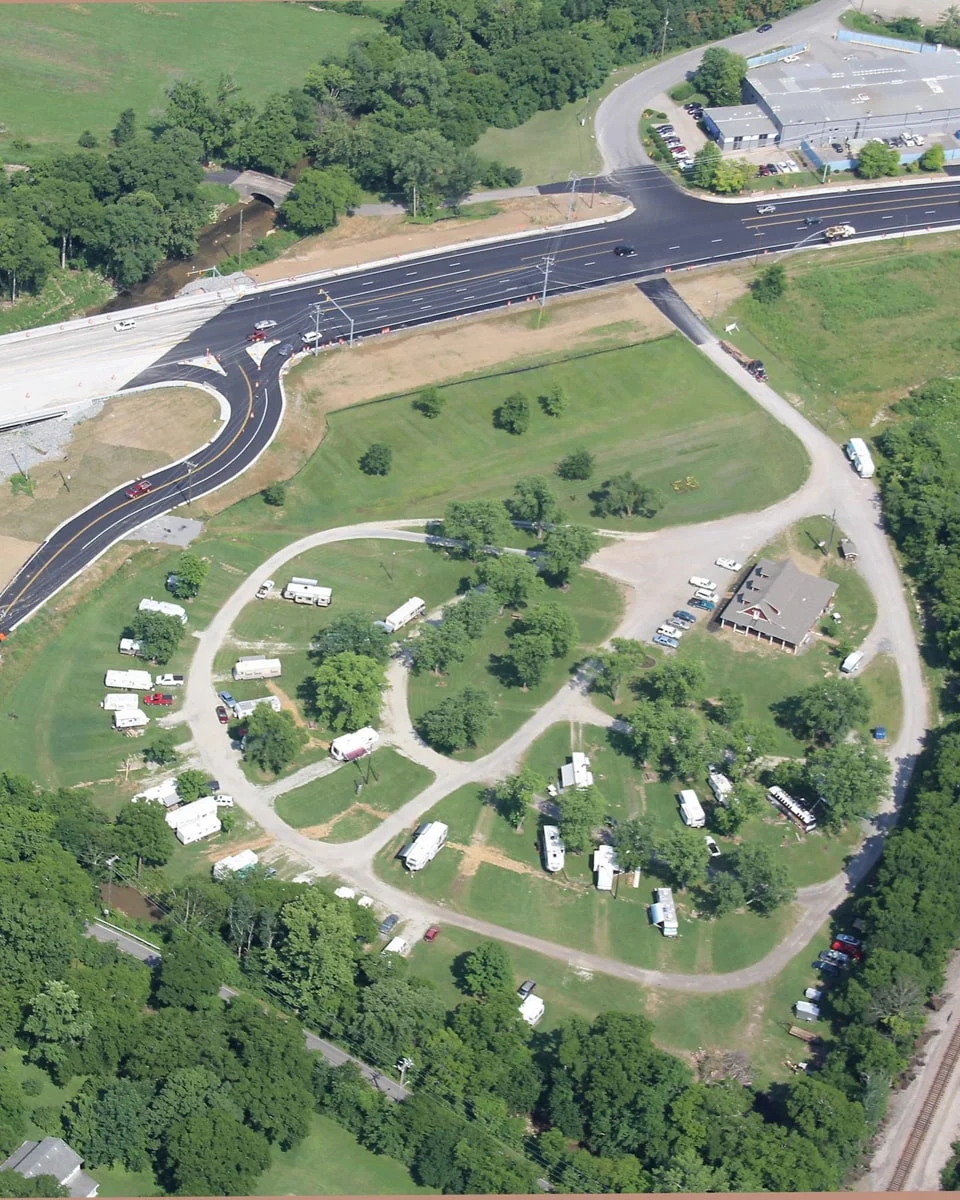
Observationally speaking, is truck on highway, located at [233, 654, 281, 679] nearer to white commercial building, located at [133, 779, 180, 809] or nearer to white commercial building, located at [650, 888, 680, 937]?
white commercial building, located at [133, 779, 180, 809]

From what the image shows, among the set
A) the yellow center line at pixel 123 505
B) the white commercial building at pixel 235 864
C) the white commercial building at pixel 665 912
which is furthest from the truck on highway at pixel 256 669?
the white commercial building at pixel 665 912

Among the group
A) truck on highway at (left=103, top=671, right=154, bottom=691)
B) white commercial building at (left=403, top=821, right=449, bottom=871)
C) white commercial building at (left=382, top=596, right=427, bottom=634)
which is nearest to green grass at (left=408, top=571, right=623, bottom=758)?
white commercial building at (left=382, top=596, right=427, bottom=634)

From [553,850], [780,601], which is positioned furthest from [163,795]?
[780,601]

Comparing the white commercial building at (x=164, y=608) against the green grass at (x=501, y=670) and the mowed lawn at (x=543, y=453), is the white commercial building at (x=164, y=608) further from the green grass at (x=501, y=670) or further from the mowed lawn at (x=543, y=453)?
the green grass at (x=501, y=670)

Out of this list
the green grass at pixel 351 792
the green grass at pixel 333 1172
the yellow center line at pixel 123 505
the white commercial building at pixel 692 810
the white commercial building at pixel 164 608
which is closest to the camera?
the green grass at pixel 333 1172

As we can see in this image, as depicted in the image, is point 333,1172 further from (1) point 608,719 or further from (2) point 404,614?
(2) point 404,614
